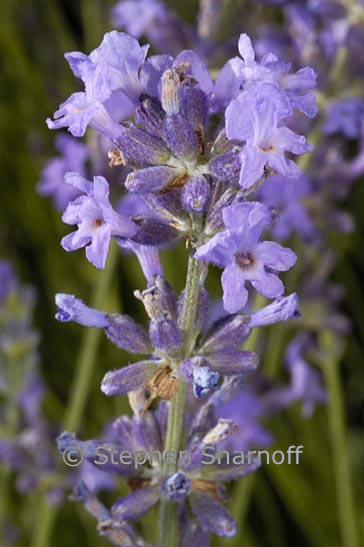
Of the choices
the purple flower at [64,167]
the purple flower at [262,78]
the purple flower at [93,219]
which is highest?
the purple flower at [64,167]

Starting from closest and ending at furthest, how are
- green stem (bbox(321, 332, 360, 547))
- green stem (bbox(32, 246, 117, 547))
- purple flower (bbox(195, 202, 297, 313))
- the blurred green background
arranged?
purple flower (bbox(195, 202, 297, 313)) < green stem (bbox(32, 246, 117, 547)) < green stem (bbox(321, 332, 360, 547)) < the blurred green background

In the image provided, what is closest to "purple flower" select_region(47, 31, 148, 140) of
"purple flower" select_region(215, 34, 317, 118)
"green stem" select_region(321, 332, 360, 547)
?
"purple flower" select_region(215, 34, 317, 118)

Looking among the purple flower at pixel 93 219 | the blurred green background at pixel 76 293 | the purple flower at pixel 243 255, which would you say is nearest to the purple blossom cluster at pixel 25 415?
the blurred green background at pixel 76 293

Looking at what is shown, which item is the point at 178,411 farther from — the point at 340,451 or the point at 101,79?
the point at 340,451

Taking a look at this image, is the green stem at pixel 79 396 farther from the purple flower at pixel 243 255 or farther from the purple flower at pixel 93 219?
the purple flower at pixel 243 255

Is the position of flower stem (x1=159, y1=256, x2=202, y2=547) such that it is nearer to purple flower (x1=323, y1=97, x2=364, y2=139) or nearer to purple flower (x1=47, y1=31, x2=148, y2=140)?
purple flower (x1=47, y1=31, x2=148, y2=140)

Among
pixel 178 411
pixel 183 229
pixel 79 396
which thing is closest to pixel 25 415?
pixel 79 396
